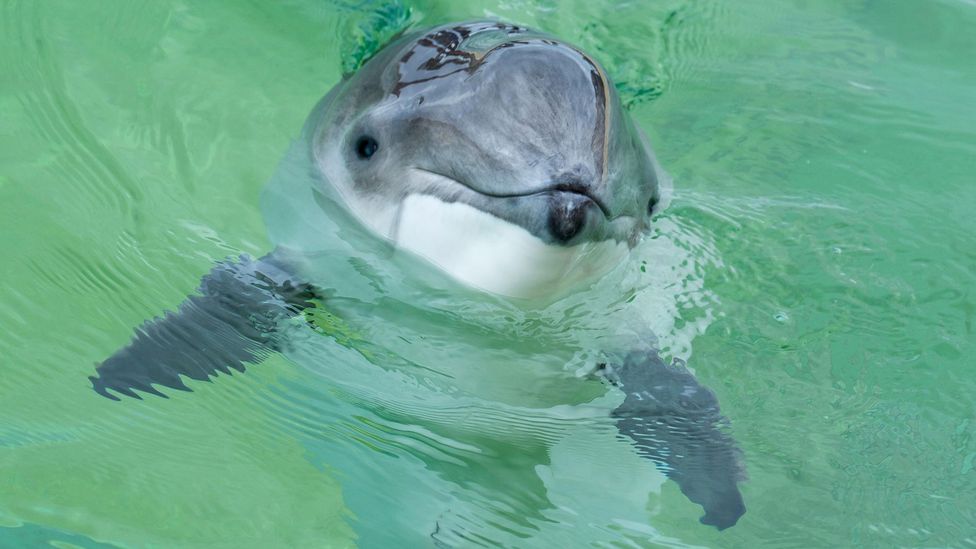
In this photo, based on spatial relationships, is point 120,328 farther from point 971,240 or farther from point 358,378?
point 971,240

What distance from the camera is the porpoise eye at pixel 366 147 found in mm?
4465

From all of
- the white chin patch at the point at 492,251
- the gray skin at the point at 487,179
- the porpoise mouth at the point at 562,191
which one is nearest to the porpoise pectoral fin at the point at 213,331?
the gray skin at the point at 487,179

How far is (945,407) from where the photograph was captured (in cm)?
476

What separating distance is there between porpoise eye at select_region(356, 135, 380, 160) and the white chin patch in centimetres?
45

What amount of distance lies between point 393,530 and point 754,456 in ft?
5.39

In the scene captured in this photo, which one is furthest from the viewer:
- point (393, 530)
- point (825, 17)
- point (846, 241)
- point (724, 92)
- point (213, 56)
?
point (825, 17)

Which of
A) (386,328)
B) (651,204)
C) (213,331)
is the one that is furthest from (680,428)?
(213,331)

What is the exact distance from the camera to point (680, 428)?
464 centimetres

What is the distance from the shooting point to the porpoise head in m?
3.54

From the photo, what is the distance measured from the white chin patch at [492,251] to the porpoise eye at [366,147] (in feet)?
1.47

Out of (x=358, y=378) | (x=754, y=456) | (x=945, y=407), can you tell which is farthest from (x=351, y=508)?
(x=945, y=407)

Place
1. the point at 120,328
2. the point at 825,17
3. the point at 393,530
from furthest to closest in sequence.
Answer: the point at 825,17, the point at 120,328, the point at 393,530

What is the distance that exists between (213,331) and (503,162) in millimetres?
1721

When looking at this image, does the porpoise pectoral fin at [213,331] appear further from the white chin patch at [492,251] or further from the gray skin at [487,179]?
the white chin patch at [492,251]
